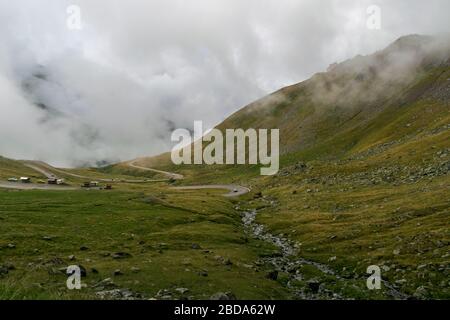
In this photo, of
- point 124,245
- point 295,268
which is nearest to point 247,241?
point 295,268

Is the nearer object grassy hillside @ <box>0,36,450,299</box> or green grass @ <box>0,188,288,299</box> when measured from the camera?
green grass @ <box>0,188,288,299</box>

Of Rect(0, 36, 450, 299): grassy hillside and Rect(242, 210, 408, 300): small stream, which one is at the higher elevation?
Rect(0, 36, 450, 299): grassy hillside

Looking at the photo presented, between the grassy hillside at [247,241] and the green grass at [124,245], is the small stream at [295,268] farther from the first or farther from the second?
the green grass at [124,245]

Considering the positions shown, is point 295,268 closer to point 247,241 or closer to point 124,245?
point 247,241

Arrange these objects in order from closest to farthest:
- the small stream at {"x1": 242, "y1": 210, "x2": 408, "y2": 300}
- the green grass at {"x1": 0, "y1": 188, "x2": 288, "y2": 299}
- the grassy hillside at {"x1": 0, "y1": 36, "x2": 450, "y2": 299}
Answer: the green grass at {"x1": 0, "y1": 188, "x2": 288, "y2": 299} → the grassy hillside at {"x1": 0, "y1": 36, "x2": 450, "y2": 299} → the small stream at {"x1": 242, "y1": 210, "x2": 408, "y2": 300}

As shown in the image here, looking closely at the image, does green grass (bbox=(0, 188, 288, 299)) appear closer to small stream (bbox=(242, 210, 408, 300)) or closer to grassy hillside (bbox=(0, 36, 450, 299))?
grassy hillside (bbox=(0, 36, 450, 299))

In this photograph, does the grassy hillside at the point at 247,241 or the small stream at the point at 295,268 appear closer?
the grassy hillside at the point at 247,241

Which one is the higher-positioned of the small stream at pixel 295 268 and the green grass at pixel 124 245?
the green grass at pixel 124 245

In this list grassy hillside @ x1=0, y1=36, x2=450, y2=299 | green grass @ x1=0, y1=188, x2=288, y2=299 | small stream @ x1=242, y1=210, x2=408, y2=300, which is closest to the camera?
green grass @ x1=0, y1=188, x2=288, y2=299

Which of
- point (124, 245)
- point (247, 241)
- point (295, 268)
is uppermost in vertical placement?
point (124, 245)

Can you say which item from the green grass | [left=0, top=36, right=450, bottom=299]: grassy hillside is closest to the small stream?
[left=0, top=36, right=450, bottom=299]: grassy hillside

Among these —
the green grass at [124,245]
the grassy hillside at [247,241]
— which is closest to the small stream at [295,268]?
the grassy hillside at [247,241]

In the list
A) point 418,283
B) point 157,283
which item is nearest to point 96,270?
point 157,283
